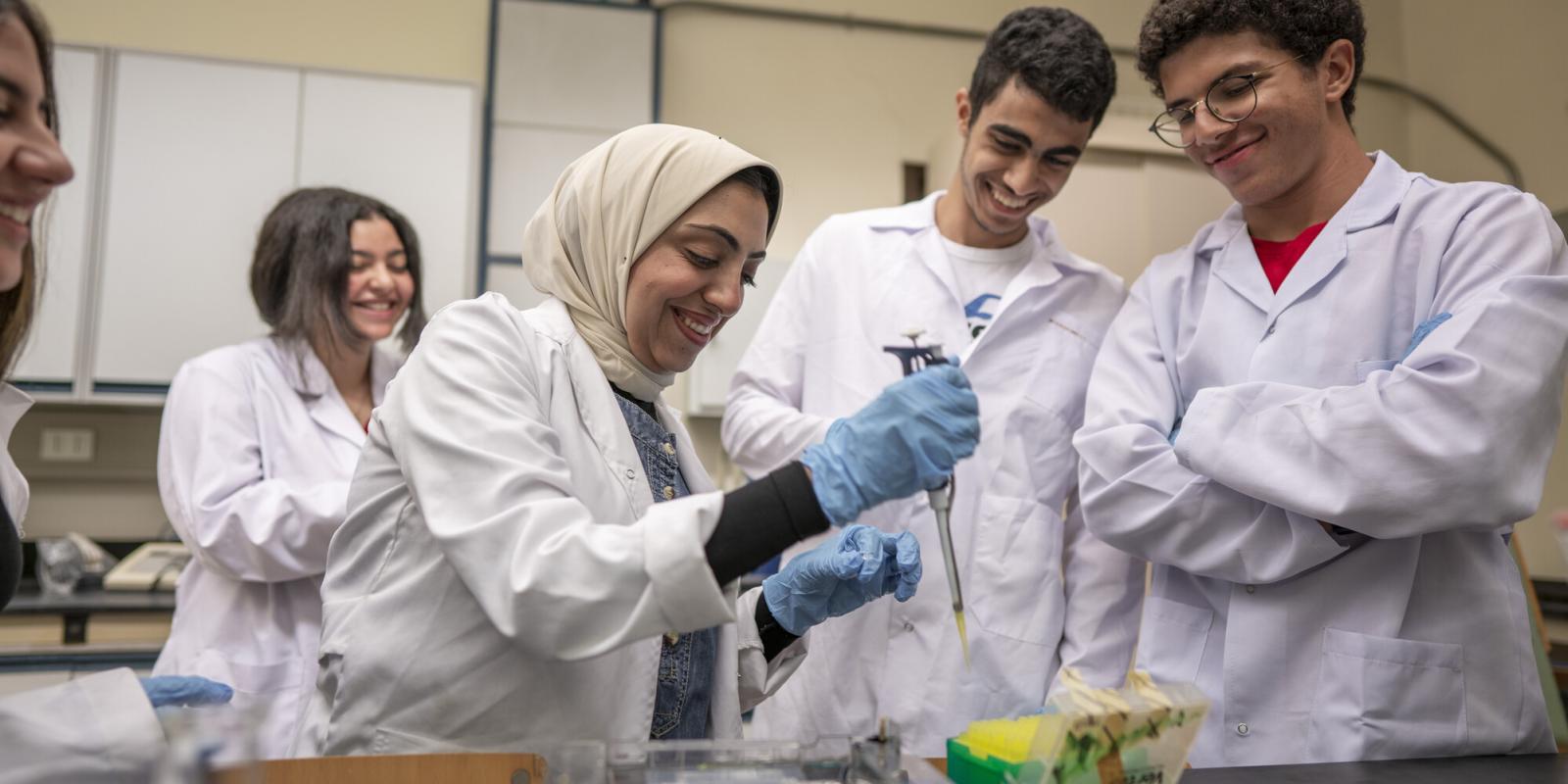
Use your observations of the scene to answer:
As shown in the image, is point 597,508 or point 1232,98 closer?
point 597,508

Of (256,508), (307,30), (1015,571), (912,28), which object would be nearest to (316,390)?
(256,508)

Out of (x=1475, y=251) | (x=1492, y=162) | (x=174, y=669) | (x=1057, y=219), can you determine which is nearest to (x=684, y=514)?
(x=1475, y=251)

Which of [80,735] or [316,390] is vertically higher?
[316,390]

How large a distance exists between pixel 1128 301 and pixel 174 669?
183cm

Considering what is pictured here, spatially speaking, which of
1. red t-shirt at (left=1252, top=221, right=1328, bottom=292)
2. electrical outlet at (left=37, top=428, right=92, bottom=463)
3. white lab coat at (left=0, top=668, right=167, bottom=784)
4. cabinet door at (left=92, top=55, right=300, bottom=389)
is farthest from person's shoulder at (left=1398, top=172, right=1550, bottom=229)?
electrical outlet at (left=37, top=428, right=92, bottom=463)

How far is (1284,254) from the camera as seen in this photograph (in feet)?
5.14

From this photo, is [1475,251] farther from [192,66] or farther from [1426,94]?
[1426,94]

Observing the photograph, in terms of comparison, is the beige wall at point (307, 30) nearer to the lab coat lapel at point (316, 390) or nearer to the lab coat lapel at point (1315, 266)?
the lab coat lapel at point (316, 390)

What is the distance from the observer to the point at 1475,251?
1331 millimetres

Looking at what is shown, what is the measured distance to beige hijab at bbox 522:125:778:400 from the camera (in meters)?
1.26

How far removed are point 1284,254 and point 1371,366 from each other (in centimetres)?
26

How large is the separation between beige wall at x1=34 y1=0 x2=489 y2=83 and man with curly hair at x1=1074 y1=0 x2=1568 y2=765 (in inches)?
109

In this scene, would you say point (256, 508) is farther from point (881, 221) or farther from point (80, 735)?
point (881, 221)

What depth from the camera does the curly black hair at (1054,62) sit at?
1725 millimetres
